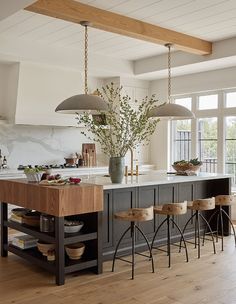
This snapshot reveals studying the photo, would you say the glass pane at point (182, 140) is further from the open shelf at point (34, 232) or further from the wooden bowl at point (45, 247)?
the wooden bowl at point (45, 247)

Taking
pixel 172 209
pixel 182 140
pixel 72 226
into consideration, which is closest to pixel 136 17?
pixel 172 209

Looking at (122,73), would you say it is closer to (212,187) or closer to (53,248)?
(212,187)

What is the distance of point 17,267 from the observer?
430 cm

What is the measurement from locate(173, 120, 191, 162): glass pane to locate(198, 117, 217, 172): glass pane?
27cm

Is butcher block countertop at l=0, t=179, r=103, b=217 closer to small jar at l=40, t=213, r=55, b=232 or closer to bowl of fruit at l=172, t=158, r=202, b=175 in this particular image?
small jar at l=40, t=213, r=55, b=232

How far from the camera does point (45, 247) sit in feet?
13.3

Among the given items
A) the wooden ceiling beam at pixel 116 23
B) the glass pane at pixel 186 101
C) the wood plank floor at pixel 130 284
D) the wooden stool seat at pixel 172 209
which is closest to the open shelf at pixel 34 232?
the wood plank floor at pixel 130 284

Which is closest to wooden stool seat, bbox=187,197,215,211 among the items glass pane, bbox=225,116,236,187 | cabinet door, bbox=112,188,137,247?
cabinet door, bbox=112,188,137,247

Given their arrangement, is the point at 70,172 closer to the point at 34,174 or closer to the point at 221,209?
the point at 34,174

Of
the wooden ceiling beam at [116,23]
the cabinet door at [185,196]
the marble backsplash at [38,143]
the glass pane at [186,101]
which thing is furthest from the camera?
the glass pane at [186,101]

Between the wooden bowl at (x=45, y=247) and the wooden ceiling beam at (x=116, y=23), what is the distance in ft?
8.09

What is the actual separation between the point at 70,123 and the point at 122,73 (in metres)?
1.41

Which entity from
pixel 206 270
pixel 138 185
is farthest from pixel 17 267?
pixel 206 270

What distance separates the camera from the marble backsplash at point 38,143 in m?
6.98
